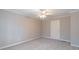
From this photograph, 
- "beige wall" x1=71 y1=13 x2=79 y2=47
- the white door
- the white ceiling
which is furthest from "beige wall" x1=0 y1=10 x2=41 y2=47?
"beige wall" x1=71 y1=13 x2=79 y2=47

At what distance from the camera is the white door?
7.15ft

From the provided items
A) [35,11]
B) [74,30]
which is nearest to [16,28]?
[35,11]

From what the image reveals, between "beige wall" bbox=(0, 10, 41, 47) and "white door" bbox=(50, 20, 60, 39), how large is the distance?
358 mm

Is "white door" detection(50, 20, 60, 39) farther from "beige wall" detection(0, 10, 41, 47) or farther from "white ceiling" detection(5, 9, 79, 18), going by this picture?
"beige wall" detection(0, 10, 41, 47)

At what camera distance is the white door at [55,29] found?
2.18 m

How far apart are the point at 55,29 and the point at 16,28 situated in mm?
1092

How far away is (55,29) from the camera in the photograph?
2.21 m

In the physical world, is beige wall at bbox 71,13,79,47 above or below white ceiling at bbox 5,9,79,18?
below

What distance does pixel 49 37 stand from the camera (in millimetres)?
2197

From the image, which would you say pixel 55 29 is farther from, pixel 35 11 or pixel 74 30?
pixel 35 11

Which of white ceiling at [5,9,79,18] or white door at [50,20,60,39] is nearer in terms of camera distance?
white ceiling at [5,9,79,18]

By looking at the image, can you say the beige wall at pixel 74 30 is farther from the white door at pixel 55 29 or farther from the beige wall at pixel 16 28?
the beige wall at pixel 16 28
